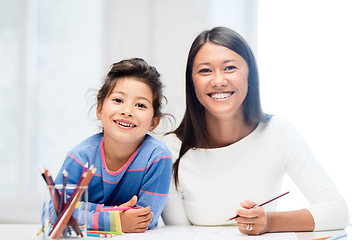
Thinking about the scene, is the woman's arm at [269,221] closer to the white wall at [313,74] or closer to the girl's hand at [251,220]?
the girl's hand at [251,220]

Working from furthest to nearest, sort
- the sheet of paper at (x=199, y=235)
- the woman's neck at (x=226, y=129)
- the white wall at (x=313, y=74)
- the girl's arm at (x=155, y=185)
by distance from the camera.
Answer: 1. the white wall at (x=313, y=74)
2. the woman's neck at (x=226, y=129)
3. the girl's arm at (x=155, y=185)
4. the sheet of paper at (x=199, y=235)

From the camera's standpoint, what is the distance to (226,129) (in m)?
1.46

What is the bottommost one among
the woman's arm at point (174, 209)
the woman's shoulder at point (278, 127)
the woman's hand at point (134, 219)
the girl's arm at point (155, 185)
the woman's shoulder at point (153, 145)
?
the woman's arm at point (174, 209)

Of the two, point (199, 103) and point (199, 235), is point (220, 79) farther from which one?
point (199, 235)

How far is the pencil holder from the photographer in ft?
2.89

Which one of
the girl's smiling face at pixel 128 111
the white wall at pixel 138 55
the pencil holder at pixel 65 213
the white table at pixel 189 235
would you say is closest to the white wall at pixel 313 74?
the white wall at pixel 138 55

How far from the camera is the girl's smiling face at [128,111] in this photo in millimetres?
1245

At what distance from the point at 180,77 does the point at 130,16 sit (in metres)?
0.43

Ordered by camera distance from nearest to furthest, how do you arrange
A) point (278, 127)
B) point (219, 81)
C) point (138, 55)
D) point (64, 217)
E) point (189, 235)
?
1. point (64, 217)
2. point (189, 235)
3. point (219, 81)
4. point (278, 127)
5. point (138, 55)

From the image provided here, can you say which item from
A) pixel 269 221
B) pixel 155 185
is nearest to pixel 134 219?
pixel 155 185

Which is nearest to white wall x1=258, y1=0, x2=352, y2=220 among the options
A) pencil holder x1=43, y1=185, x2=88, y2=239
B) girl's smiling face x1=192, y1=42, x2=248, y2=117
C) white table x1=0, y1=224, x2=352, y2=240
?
girl's smiling face x1=192, y1=42, x2=248, y2=117

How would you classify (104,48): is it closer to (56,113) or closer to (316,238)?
(56,113)

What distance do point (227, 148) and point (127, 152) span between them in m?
0.33

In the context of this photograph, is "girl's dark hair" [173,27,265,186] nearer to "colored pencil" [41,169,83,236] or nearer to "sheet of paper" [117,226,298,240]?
"sheet of paper" [117,226,298,240]
